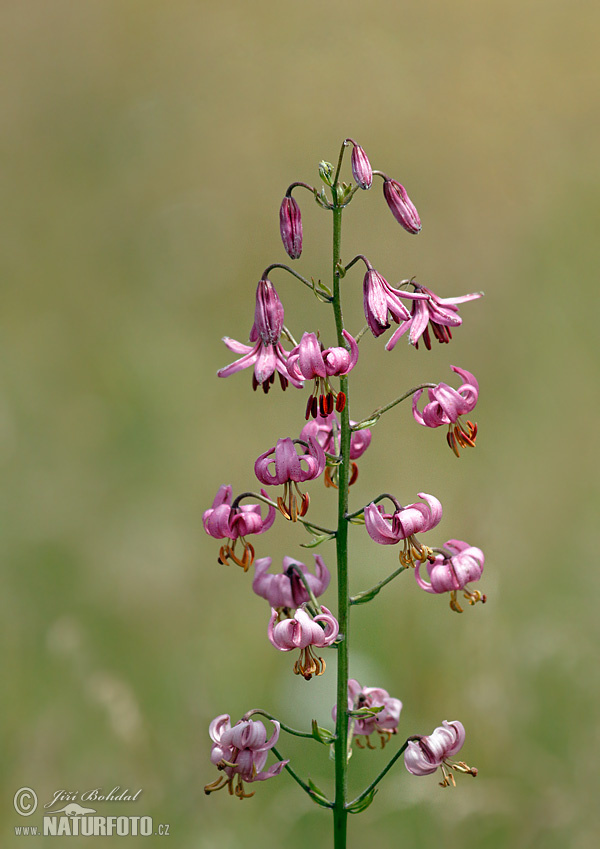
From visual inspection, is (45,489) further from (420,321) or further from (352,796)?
(420,321)

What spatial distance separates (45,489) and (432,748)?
3479 millimetres

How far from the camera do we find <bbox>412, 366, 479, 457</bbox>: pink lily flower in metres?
2.71

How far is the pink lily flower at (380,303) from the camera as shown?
2.57 m

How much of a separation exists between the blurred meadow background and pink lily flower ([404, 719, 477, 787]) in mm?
794

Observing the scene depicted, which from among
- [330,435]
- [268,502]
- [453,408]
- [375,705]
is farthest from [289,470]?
[375,705]

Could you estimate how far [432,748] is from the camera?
271 centimetres

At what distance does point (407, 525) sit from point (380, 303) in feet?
1.82

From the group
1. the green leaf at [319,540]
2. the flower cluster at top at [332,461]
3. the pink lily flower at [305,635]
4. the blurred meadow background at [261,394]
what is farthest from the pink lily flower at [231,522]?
the blurred meadow background at [261,394]

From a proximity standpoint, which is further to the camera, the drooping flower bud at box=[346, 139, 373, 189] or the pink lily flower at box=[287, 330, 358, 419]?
the drooping flower bud at box=[346, 139, 373, 189]

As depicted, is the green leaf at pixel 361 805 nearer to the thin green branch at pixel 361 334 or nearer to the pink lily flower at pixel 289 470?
the pink lily flower at pixel 289 470

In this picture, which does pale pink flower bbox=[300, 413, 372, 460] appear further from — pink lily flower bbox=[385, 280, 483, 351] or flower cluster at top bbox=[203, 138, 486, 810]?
pink lily flower bbox=[385, 280, 483, 351]

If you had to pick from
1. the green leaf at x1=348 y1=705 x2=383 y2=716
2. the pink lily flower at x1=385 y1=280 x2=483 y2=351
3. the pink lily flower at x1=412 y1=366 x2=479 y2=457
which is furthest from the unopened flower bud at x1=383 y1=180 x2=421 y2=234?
the green leaf at x1=348 y1=705 x2=383 y2=716

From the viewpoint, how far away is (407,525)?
2596 mm

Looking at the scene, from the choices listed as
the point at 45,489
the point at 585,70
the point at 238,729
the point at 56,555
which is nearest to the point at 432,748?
the point at 238,729
